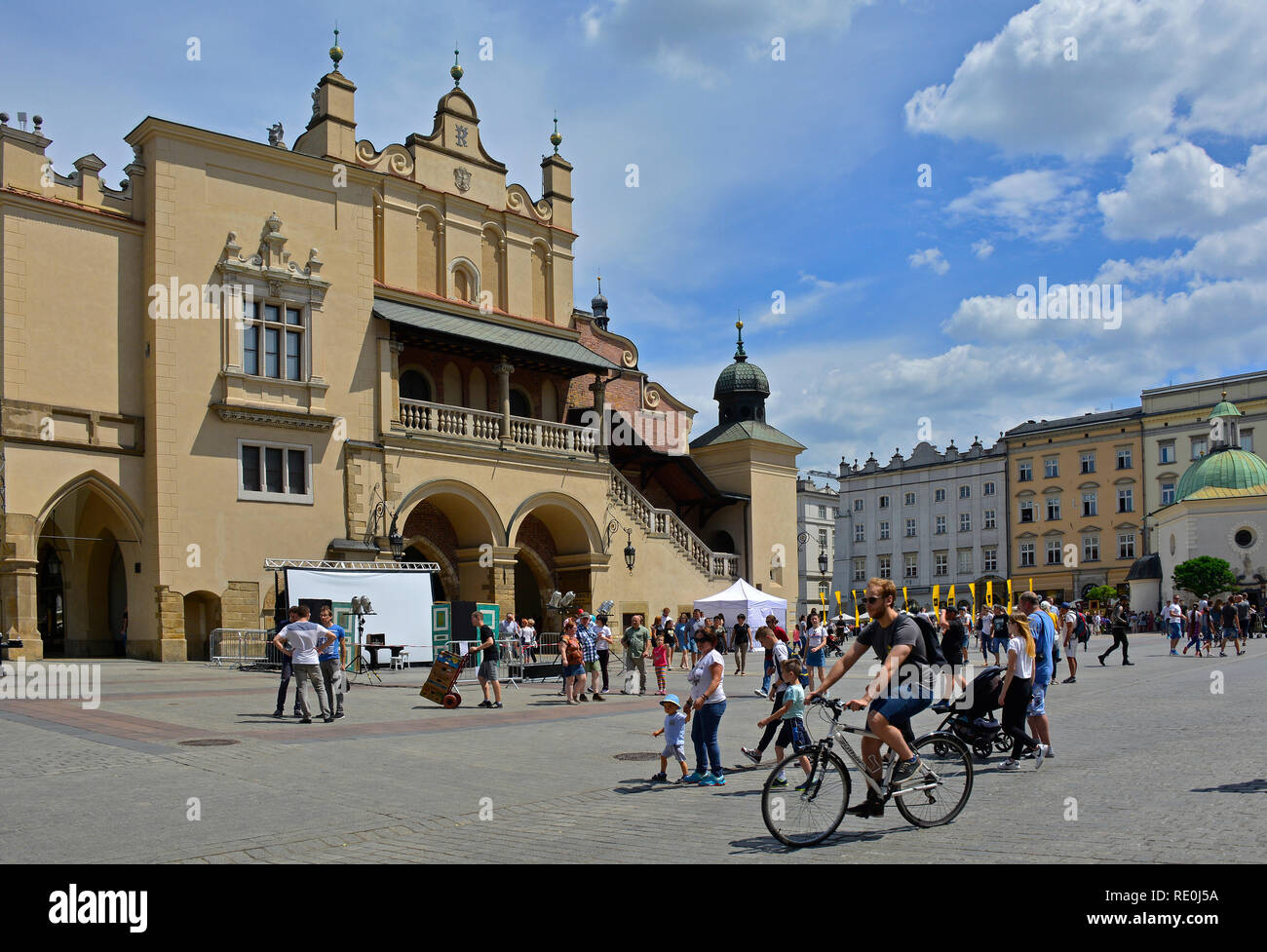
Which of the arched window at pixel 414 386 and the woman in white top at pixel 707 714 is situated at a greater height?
the arched window at pixel 414 386

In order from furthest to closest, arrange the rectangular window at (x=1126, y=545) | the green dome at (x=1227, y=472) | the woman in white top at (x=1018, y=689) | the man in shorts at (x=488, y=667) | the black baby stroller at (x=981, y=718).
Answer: the rectangular window at (x=1126, y=545) < the green dome at (x=1227, y=472) < the man in shorts at (x=488, y=667) < the black baby stroller at (x=981, y=718) < the woman in white top at (x=1018, y=689)

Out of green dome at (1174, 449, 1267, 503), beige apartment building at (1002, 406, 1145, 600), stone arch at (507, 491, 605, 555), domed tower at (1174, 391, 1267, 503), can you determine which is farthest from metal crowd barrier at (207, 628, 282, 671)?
beige apartment building at (1002, 406, 1145, 600)

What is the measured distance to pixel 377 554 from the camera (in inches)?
1252

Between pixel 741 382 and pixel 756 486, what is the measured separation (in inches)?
212

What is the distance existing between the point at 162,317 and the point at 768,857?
1010 inches

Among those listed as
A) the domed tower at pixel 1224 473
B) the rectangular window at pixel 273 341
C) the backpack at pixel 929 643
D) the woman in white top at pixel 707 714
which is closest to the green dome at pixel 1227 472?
the domed tower at pixel 1224 473

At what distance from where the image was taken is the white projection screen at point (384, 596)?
86.4 ft

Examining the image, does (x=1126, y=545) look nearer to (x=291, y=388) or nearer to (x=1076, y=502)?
(x=1076, y=502)

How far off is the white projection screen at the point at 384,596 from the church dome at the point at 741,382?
914 inches

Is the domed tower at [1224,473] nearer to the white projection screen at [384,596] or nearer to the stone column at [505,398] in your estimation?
the stone column at [505,398]

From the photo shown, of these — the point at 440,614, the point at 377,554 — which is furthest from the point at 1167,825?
the point at 377,554

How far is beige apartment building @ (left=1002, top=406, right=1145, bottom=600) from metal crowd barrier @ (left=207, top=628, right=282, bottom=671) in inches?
2809

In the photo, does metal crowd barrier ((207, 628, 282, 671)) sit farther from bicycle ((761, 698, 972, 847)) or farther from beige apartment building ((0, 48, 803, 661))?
bicycle ((761, 698, 972, 847))
